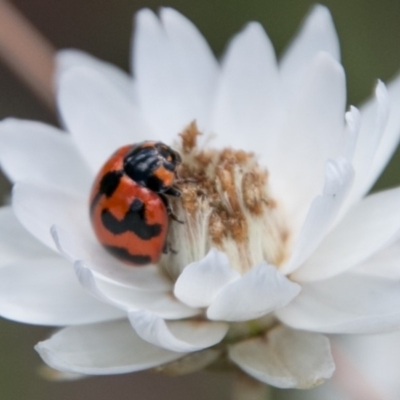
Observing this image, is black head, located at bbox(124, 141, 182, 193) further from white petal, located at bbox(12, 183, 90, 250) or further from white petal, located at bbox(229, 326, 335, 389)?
white petal, located at bbox(229, 326, 335, 389)

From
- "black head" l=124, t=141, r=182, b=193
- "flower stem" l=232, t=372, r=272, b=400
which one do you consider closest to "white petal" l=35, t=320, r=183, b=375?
"flower stem" l=232, t=372, r=272, b=400

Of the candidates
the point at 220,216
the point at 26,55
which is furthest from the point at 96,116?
the point at 220,216

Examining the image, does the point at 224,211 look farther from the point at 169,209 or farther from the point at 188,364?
the point at 188,364

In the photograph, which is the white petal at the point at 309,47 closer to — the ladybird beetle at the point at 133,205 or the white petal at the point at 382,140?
the white petal at the point at 382,140

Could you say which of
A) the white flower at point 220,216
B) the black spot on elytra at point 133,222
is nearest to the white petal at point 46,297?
the white flower at point 220,216

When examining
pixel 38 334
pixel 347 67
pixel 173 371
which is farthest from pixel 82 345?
pixel 38 334

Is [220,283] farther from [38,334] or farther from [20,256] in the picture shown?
[38,334]
